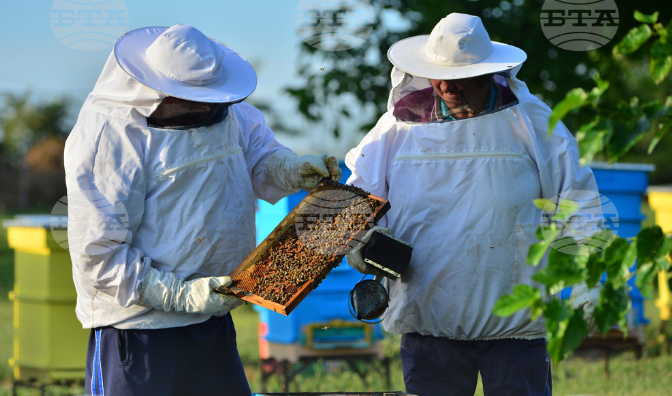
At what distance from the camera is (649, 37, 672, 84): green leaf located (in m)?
1.47

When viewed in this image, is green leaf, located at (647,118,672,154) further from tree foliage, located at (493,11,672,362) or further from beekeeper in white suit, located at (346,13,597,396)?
beekeeper in white suit, located at (346,13,597,396)

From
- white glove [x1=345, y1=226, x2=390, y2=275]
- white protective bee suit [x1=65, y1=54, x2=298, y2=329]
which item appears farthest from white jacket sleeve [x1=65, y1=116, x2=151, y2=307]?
white glove [x1=345, y1=226, x2=390, y2=275]

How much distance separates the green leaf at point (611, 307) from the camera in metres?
1.47

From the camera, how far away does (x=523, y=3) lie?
6633mm

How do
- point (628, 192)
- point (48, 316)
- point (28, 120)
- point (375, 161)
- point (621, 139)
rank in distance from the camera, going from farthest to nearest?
point (28, 120)
point (628, 192)
point (48, 316)
point (375, 161)
point (621, 139)

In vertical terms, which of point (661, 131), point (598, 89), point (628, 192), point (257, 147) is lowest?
point (628, 192)

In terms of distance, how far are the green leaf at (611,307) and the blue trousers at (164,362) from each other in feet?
5.61

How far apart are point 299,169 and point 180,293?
756 mm

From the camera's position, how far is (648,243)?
1.48 meters

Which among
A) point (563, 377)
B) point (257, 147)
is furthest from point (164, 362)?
point (563, 377)

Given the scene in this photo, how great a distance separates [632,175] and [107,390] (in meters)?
4.80

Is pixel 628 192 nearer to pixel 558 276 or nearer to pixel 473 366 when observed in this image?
pixel 473 366

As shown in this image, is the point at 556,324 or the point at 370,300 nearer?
the point at 556,324

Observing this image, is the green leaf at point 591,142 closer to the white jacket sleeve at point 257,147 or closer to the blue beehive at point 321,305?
the white jacket sleeve at point 257,147
